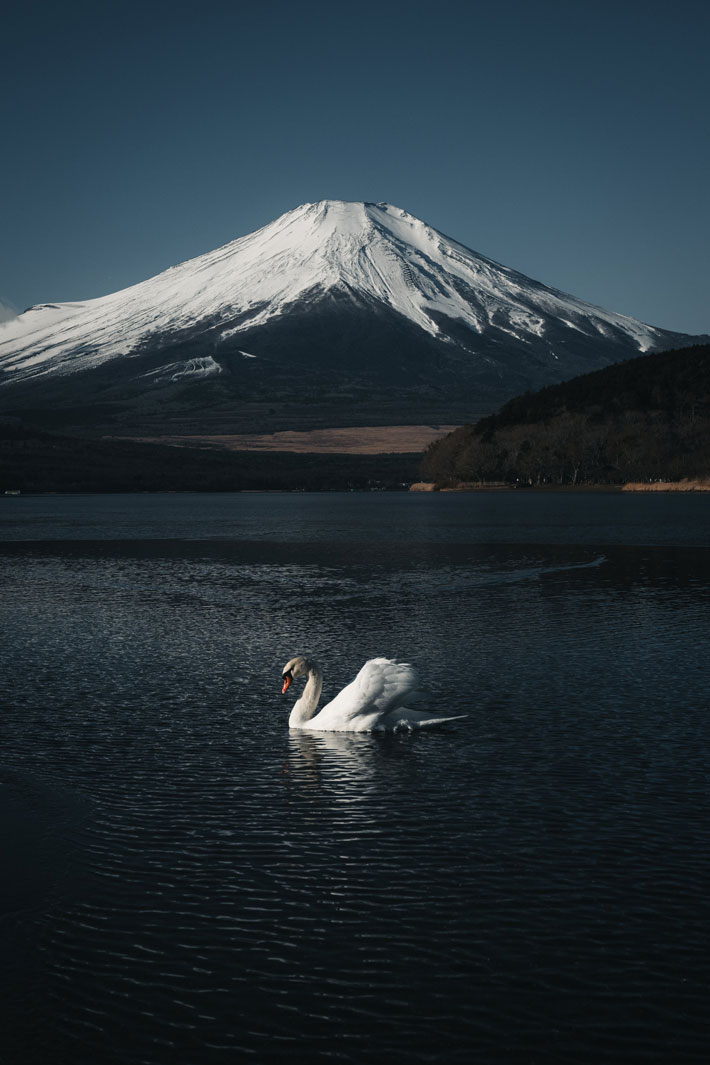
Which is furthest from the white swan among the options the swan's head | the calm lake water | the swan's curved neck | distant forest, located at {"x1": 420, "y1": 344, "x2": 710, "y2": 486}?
distant forest, located at {"x1": 420, "y1": 344, "x2": 710, "y2": 486}

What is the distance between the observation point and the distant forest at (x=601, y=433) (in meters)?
159

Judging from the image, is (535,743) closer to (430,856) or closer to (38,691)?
(430,856)

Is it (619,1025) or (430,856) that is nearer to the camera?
(619,1025)

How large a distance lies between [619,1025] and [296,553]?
4422cm

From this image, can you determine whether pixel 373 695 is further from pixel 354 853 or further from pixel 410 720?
pixel 354 853

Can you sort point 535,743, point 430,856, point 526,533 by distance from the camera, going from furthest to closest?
point 526,533 → point 535,743 → point 430,856

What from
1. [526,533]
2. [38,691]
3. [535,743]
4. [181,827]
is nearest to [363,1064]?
[181,827]

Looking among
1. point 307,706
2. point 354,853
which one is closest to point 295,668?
point 307,706

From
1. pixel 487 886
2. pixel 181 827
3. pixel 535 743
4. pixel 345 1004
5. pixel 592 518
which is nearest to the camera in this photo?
pixel 345 1004

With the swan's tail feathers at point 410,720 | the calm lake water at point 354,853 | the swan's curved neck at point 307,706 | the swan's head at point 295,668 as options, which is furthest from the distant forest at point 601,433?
the swan's curved neck at point 307,706

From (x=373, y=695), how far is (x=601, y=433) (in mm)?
152578

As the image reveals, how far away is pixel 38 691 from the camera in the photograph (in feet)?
59.6

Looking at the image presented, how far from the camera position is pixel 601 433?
6393 inches

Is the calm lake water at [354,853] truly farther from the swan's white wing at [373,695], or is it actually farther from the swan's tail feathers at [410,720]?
the swan's white wing at [373,695]
